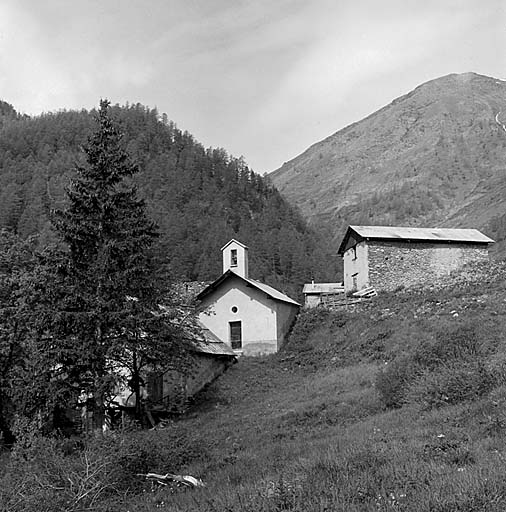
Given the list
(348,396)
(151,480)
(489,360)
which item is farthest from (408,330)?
(151,480)

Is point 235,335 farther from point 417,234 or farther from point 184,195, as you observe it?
point 184,195

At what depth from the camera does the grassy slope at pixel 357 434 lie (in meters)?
7.18

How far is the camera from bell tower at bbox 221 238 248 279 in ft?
118

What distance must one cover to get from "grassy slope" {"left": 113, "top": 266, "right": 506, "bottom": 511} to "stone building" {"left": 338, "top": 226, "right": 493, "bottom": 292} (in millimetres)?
7692

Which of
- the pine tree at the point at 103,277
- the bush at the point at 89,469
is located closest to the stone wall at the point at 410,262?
the pine tree at the point at 103,277

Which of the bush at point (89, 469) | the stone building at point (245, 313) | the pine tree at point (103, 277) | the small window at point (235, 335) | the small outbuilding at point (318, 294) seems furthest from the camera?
the small outbuilding at point (318, 294)

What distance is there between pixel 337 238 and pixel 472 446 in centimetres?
12541

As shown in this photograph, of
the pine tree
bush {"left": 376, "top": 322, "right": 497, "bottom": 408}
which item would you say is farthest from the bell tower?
bush {"left": 376, "top": 322, "right": 497, "bottom": 408}

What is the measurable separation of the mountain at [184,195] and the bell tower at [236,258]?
28402 mm

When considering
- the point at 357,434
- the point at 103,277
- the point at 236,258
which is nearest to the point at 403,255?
the point at 236,258

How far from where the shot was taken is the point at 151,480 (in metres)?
11.4

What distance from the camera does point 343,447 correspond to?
10594 mm

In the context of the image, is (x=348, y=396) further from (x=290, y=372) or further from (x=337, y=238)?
(x=337, y=238)

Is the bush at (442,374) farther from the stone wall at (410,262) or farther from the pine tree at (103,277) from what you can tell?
the stone wall at (410,262)
